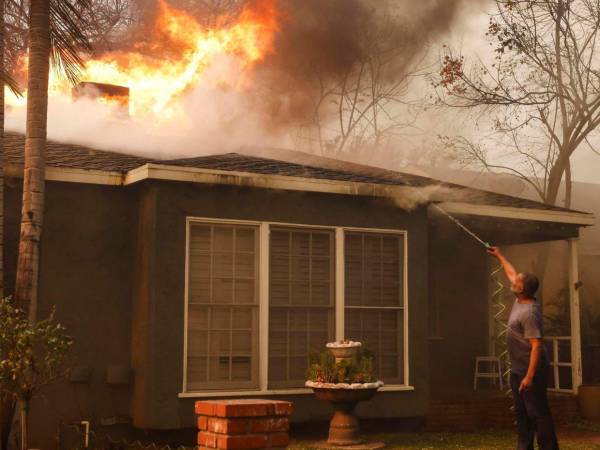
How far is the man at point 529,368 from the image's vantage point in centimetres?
773

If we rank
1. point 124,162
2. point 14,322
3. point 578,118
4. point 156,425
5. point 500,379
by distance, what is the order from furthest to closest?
point 578,118
point 500,379
point 124,162
point 156,425
point 14,322

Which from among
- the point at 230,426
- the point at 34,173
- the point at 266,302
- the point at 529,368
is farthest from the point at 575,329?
the point at 230,426

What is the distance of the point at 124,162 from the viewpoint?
37.7 feet

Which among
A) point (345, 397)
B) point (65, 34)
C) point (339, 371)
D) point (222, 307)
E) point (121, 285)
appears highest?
point (65, 34)

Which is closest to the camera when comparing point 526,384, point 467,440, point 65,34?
point 526,384

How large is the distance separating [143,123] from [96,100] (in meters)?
A: 0.92

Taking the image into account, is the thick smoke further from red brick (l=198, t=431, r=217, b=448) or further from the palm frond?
red brick (l=198, t=431, r=217, b=448)

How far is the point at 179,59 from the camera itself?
15758 mm

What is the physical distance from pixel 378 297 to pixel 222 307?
2.09 m

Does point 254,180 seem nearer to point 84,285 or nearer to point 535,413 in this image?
point 84,285

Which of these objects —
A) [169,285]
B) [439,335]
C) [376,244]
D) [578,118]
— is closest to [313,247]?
[376,244]

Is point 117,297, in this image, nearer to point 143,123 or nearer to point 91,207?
point 91,207

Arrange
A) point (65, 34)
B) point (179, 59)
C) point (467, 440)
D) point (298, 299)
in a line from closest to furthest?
point (65, 34)
point (298, 299)
point (467, 440)
point (179, 59)

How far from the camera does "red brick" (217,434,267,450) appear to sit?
525cm
